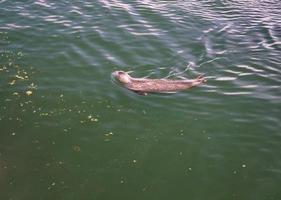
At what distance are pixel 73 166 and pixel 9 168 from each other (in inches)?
64.3

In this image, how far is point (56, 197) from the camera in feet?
32.5

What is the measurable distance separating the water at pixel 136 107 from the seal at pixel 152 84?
291mm

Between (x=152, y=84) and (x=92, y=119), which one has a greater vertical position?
(x=152, y=84)

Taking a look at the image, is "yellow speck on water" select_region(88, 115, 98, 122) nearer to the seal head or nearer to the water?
the water

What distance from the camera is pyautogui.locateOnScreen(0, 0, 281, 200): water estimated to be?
34.3ft

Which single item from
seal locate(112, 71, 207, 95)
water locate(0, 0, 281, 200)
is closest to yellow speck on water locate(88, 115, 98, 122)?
water locate(0, 0, 281, 200)

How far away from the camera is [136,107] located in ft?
43.1

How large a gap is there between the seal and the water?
0.95 ft

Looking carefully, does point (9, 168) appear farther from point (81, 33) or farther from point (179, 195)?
point (81, 33)

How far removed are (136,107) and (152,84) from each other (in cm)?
142

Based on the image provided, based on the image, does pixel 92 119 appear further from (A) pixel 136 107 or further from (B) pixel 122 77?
(B) pixel 122 77

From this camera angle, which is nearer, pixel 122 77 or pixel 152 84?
pixel 152 84

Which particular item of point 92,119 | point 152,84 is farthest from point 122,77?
point 92,119

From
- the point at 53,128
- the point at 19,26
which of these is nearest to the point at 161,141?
the point at 53,128
